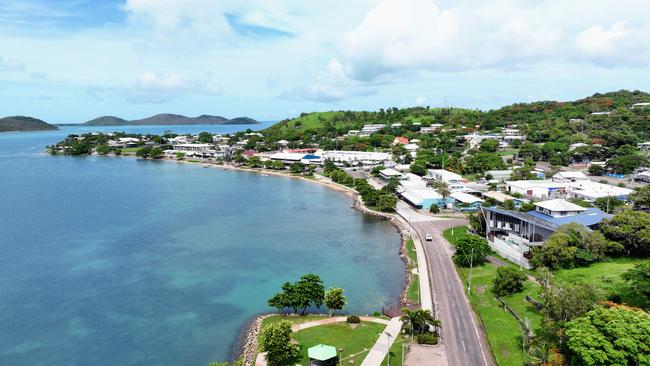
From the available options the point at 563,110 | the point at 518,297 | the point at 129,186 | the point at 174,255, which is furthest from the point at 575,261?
the point at 563,110

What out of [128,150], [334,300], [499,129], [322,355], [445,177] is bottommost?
[322,355]

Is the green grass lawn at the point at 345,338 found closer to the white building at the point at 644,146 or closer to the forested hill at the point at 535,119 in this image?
the forested hill at the point at 535,119

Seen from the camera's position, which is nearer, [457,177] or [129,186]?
[457,177]

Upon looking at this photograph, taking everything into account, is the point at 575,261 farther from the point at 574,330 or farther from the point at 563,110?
the point at 563,110

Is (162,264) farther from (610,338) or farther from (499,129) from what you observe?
(499,129)

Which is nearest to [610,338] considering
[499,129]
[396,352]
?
[396,352]

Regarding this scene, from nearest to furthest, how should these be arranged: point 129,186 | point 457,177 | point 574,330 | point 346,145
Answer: point 574,330 < point 457,177 < point 129,186 < point 346,145

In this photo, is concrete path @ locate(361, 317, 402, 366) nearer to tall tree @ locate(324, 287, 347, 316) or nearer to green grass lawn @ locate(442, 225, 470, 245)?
tall tree @ locate(324, 287, 347, 316)
